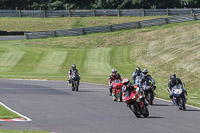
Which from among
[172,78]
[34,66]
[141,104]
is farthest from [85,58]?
[141,104]

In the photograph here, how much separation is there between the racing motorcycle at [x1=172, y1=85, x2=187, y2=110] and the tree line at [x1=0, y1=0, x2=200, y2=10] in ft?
232

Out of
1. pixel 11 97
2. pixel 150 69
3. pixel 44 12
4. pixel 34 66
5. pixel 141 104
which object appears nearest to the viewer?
pixel 141 104

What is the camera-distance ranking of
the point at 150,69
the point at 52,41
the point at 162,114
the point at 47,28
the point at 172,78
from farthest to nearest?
1. the point at 47,28
2. the point at 52,41
3. the point at 150,69
4. the point at 172,78
5. the point at 162,114

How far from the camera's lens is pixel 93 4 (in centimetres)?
9719

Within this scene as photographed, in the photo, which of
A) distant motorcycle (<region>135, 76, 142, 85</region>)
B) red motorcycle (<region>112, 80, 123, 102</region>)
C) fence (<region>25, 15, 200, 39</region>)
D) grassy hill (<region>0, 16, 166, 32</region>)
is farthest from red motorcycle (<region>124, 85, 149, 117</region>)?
grassy hill (<region>0, 16, 166, 32</region>)

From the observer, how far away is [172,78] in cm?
2347

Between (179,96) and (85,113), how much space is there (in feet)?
14.7

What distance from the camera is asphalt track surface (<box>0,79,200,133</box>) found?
1672 centimetres

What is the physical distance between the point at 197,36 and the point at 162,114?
35766 millimetres

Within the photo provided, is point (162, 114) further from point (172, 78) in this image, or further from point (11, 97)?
point (11, 97)

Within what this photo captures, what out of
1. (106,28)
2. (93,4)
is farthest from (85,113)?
(93,4)

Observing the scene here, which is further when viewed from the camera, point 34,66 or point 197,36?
point 197,36

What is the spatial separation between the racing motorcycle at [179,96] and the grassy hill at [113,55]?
1064 cm

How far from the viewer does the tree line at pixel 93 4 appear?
92688 millimetres
